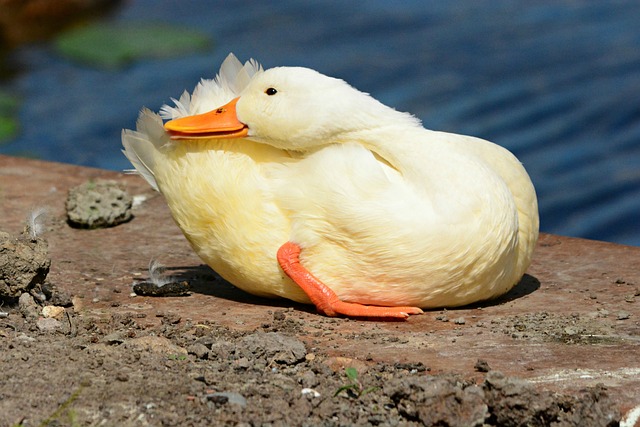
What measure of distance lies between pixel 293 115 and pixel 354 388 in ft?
5.28

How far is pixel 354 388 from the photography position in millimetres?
4359

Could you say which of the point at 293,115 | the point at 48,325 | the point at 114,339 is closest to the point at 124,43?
the point at 293,115

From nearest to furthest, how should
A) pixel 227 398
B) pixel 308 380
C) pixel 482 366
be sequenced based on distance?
1. pixel 227 398
2. pixel 308 380
3. pixel 482 366

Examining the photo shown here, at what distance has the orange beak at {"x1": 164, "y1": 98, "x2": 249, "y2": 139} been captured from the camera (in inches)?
215

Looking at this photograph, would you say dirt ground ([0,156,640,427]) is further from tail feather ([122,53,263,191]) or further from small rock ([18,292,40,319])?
tail feather ([122,53,263,191])

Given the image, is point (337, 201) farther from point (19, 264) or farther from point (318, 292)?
point (19, 264)

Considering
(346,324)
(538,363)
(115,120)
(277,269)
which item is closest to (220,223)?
(277,269)

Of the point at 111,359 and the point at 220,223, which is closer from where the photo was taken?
the point at 111,359

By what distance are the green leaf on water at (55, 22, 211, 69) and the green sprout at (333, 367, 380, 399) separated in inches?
414

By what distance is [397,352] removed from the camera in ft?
15.9

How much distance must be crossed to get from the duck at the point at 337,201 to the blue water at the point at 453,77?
4562 millimetres

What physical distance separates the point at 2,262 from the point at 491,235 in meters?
2.31

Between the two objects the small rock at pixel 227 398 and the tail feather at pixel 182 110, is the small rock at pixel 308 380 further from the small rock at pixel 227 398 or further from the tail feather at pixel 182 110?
the tail feather at pixel 182 110

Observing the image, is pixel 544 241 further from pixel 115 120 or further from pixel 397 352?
pixel 115 120
